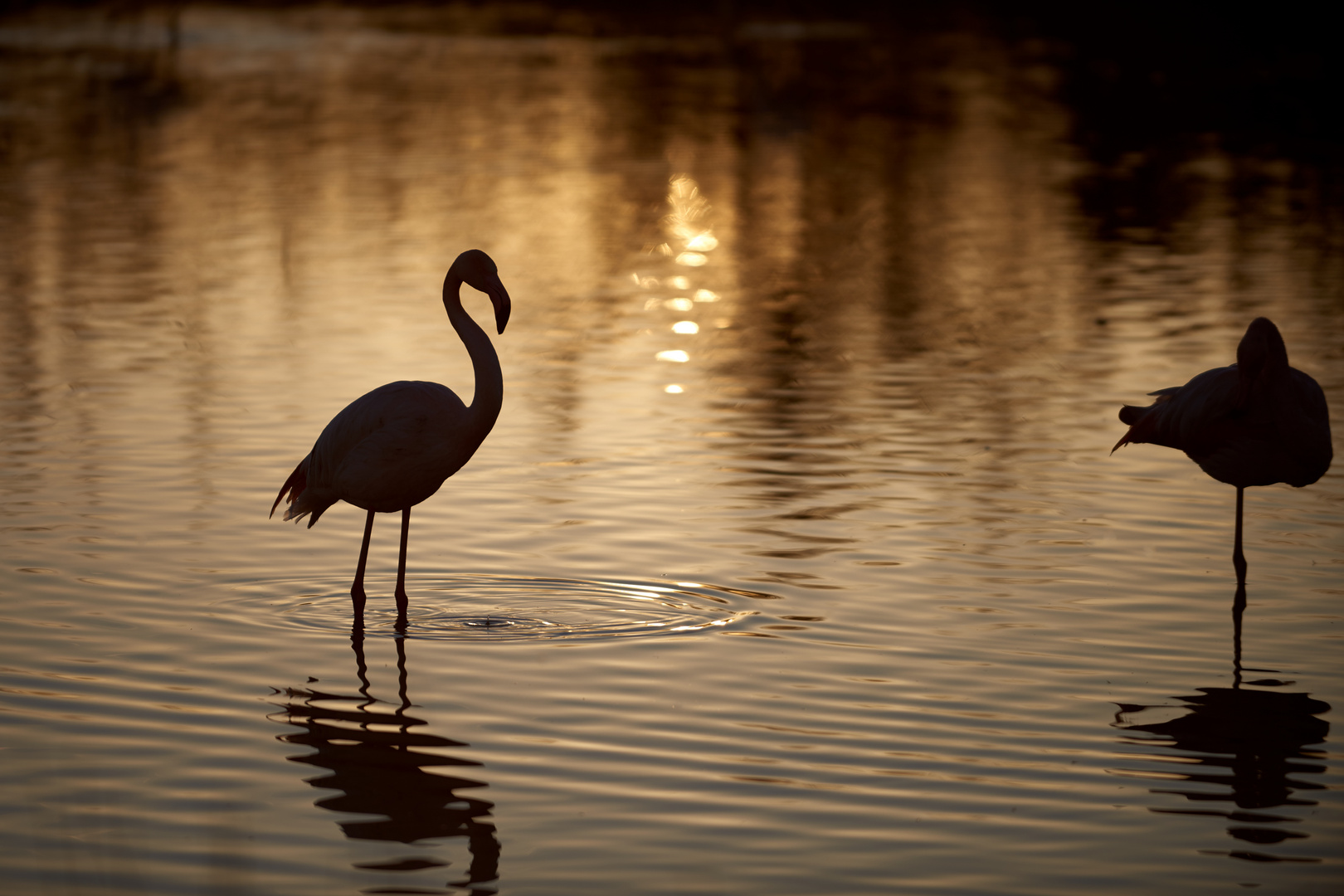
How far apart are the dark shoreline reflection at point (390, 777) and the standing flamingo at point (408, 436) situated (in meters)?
1.04

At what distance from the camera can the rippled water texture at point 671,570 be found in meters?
5.92

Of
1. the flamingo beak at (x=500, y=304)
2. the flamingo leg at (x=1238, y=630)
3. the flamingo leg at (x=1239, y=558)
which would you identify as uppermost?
the flamingo beak at (x=500, y=304)

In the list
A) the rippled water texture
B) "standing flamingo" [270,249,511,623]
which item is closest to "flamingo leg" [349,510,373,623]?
"standing flamingo" [270,249,511,623]

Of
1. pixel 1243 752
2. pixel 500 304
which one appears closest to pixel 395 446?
pixel 500 304

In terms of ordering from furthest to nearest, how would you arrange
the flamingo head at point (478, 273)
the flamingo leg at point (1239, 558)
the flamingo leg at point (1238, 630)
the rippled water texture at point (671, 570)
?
the flamingo leg at point (1239, 558), the flamingo head at point (478, 273), the flamingo leg at point (1238, 630), the rippled water texture at point (671, 570)

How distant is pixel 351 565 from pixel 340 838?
3529mm

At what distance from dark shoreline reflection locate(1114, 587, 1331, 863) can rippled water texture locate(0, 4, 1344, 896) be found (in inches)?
0.9

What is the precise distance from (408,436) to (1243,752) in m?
3.84

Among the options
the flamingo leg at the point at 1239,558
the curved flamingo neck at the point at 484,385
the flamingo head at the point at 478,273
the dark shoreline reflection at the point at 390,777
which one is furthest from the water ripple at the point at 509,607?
the flamingo leg at the point at 1239,558

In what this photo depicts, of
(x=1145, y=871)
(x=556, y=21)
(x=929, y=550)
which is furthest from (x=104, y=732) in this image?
(x=556, y=21)

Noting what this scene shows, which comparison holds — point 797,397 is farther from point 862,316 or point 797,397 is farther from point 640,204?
point 640,204

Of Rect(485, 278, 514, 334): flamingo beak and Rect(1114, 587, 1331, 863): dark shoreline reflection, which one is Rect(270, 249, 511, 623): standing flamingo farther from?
Rect(1114, 587, 1331, 863): dark shoreline reflection

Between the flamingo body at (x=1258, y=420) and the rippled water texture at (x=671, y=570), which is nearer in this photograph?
the rippled water texture at (x=671, y=570)

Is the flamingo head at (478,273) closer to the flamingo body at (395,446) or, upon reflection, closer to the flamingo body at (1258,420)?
the flamingo body at (395,446)
